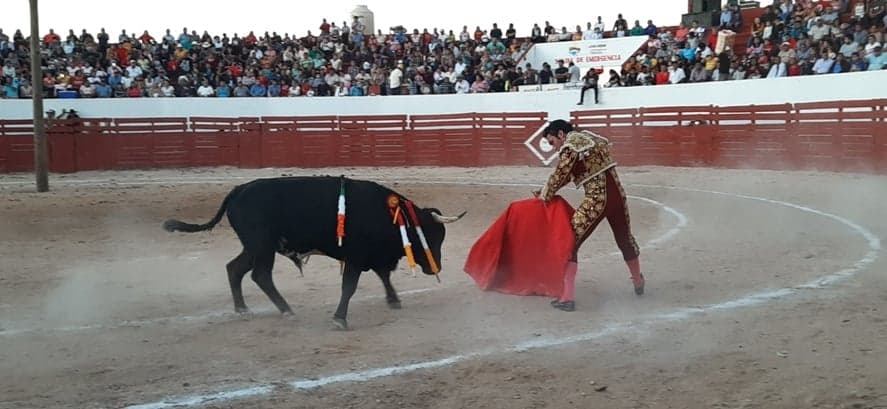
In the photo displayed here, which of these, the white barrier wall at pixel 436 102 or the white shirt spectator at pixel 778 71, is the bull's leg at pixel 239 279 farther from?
the white shirt spectator at pixel 778 71

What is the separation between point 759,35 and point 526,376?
60.6 ft

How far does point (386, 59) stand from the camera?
1061 inches

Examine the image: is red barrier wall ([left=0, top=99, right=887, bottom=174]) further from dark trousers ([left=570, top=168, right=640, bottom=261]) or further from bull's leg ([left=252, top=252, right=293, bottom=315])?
bull's leg ([left=252, top=252, right=293, bottom=315])

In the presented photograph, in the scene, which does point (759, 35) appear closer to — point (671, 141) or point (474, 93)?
point (671, 141)

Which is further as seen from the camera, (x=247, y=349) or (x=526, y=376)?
(x=247, y=349)

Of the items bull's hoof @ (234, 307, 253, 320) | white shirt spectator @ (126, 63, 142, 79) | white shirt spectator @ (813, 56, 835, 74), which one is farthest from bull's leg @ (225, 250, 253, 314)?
white shirt spectator @ (126, 63, 142, 79)

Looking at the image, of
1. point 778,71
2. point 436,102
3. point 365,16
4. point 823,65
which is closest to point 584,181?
point 823,65

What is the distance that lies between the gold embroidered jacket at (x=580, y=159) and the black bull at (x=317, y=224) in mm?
862

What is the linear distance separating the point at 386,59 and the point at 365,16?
720 centimetres

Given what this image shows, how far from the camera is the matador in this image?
6312mm

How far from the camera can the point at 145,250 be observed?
973 centimetres

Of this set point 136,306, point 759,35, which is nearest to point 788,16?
point 759,35

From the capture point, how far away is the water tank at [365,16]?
109ft

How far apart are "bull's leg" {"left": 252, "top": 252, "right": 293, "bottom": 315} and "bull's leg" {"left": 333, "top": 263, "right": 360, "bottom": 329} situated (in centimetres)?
44
